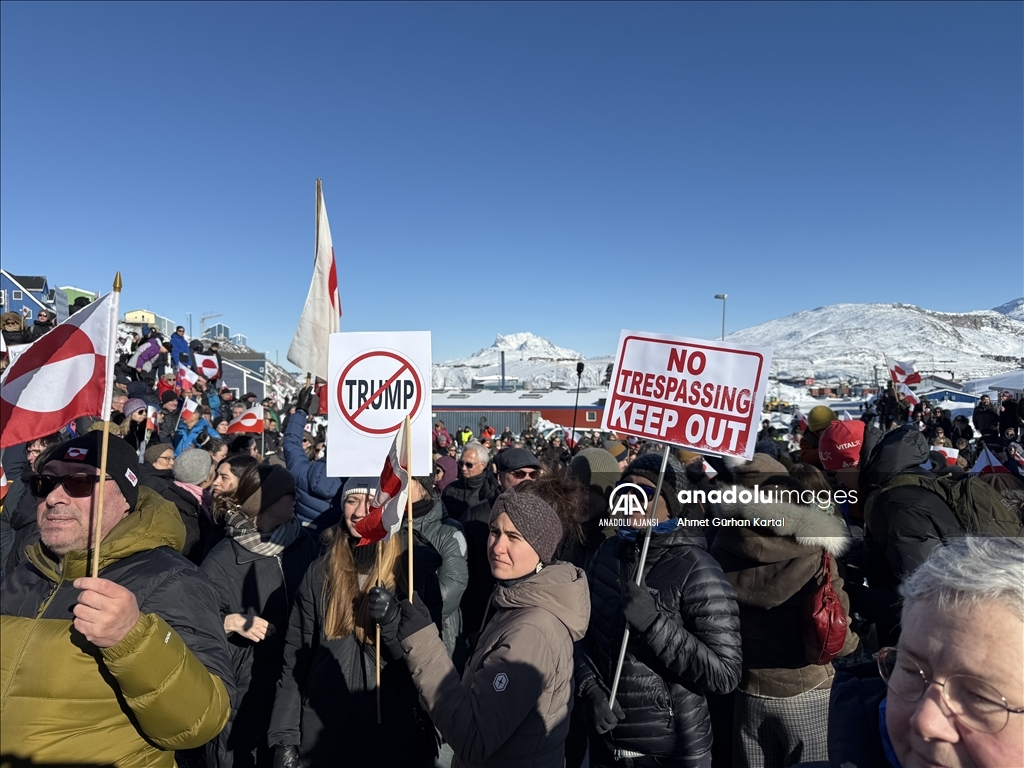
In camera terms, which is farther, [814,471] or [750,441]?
[814,471]

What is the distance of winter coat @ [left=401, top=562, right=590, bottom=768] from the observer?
2289 millimetres

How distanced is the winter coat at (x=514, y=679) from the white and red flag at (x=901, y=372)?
13.4m

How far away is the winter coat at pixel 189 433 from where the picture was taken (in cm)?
960

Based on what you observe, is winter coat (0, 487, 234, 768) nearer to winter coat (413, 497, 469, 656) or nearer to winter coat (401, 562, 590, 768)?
winter coat (401, 562, 590, 768)

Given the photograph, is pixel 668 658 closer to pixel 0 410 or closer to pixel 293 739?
pixel 293 739

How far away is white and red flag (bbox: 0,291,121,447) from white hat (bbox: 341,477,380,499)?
1.52m

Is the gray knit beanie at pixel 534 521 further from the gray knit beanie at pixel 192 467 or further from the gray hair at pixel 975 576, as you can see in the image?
the gray knit beanie at pixel 192 467

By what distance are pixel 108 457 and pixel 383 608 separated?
117 centimetres

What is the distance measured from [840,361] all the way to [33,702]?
416 feet

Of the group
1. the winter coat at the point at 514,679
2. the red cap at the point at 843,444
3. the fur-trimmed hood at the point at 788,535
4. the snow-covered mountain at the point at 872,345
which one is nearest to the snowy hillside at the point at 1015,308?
the snow-covered mountain at the point at 872,345

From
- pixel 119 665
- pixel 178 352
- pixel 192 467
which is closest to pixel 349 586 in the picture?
pixel 119 665

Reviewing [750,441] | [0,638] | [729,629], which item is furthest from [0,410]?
[750,441]

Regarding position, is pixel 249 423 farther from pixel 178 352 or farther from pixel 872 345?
pixel 872 345

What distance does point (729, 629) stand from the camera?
303 centimetres
